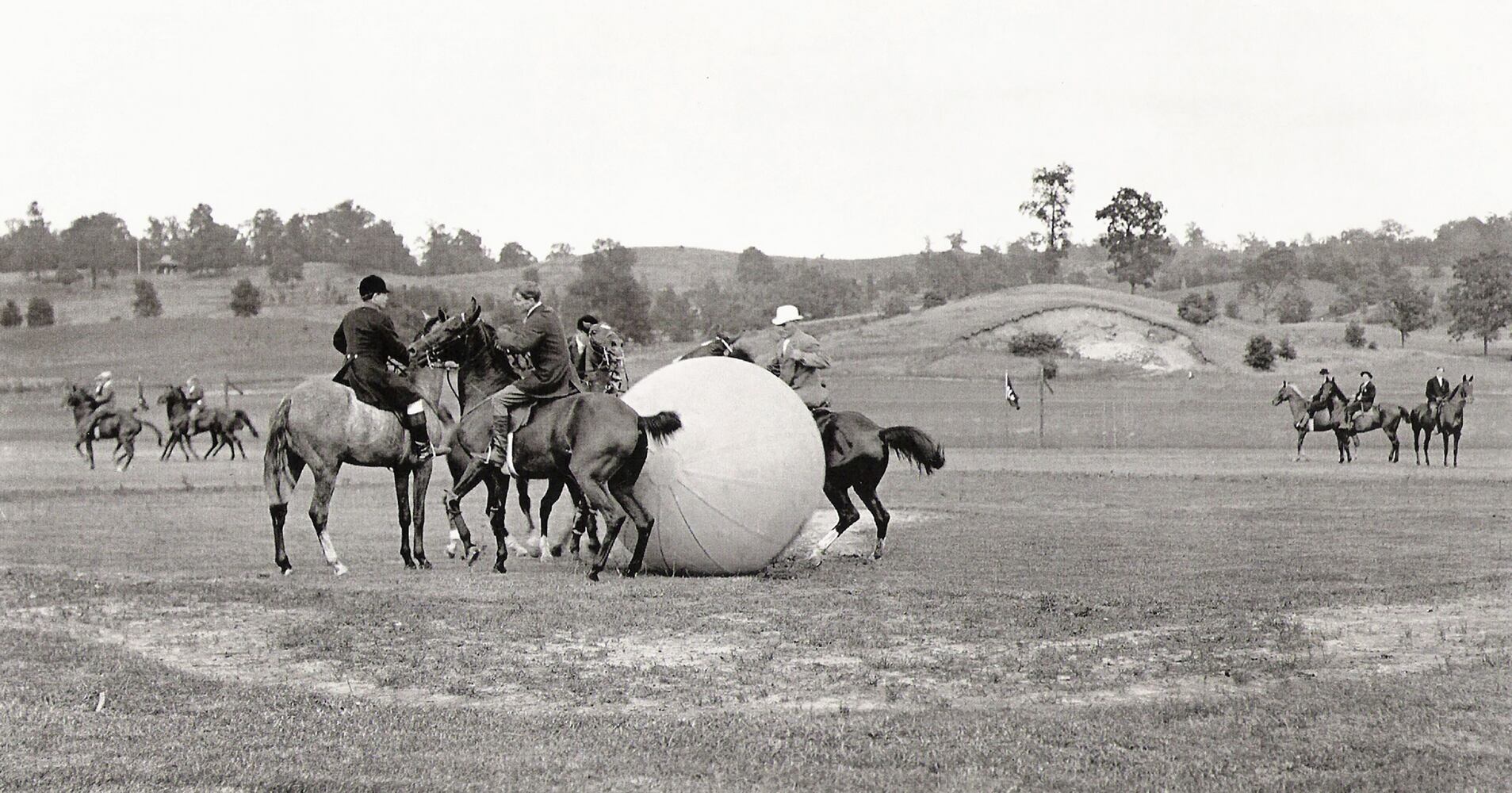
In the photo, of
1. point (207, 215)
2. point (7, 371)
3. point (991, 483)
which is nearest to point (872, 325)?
point (7, 371)

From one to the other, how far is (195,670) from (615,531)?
4.55m

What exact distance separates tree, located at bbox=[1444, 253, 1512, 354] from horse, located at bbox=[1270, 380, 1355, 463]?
5388 centimetres

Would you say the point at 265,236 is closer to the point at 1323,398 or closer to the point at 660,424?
the point at 1323,398

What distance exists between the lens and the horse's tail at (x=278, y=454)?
14602mm

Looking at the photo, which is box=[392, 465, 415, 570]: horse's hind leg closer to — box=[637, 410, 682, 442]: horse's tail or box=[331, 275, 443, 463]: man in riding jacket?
box=[331, 275, 443, 463]: man in riding jacket

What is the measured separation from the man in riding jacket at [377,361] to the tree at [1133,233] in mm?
112808

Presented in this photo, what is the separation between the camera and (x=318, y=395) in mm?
14531

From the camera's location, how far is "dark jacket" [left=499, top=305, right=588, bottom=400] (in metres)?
14.1

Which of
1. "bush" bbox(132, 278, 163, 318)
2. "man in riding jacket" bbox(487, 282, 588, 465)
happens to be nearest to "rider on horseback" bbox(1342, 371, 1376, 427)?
"man in riding jacket" bbox(487, 282, 588, 465)

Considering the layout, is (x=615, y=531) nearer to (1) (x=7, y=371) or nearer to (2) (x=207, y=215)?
(1) (x=7, y=371)

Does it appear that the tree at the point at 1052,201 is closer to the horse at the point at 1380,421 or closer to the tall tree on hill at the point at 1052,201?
the tall tree on hill at the point at 1052,201

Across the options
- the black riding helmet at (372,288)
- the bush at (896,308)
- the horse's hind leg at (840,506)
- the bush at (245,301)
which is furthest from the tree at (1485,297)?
the bush at (245,301)

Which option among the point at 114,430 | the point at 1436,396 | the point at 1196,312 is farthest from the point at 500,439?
the point at 1196,312

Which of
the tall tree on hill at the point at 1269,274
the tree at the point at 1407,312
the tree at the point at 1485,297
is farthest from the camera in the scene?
the tall tree on hill at the point at 1269,274
